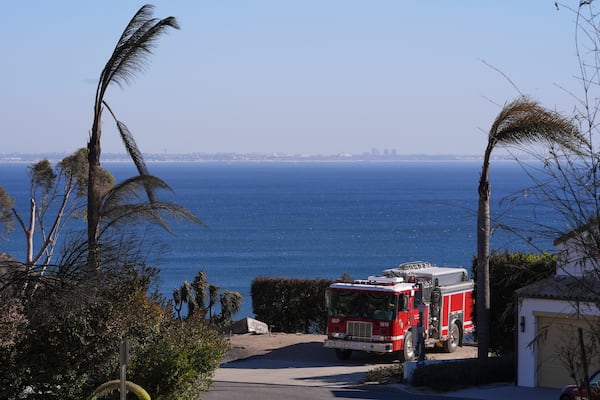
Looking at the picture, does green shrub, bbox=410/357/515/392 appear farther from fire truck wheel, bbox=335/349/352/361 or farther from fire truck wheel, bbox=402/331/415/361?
fire truck wheel, bbox=335/349/352/361

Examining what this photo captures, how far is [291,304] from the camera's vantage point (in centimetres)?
4009

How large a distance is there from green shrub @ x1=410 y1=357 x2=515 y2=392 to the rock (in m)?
12.0

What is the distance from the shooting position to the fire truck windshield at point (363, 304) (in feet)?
101

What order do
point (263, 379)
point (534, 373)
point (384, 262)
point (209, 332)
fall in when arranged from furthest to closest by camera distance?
point (384, 262) < point (263, 379) < point (534, 373) < point (209, 332)

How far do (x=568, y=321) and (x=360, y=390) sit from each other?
5601 millimetres

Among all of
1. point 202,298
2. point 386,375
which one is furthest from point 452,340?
point 202,298

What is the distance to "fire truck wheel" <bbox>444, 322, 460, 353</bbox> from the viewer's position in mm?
33250

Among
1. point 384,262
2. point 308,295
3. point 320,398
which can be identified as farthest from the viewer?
point 384,262

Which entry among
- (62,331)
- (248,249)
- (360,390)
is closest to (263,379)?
(360,390)

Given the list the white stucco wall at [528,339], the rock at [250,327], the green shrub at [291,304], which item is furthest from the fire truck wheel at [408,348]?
the green shrub at [291,304]

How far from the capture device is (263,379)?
93.7ft

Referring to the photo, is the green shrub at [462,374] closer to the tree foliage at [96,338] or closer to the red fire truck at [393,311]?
the red fire truck at [393,311]

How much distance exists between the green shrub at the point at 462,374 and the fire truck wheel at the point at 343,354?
18.0 ft

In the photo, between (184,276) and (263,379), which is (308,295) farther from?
(184,276)
